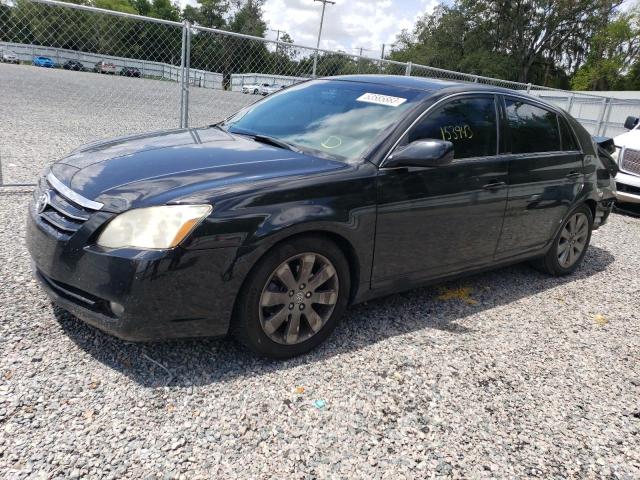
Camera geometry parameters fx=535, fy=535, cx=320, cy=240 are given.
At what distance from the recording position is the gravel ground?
231cm

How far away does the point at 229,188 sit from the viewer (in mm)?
2732

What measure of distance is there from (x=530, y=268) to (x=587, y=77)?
49348 millimetres

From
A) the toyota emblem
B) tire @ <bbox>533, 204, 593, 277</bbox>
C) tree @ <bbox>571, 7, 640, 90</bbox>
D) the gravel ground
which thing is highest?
tree @ <bbox>571, 7, 640, 90</bbox>

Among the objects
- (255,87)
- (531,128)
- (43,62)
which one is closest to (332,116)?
(531,128)

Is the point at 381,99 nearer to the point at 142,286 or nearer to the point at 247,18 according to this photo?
the point at 142,286

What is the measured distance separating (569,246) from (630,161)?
4.99 meters

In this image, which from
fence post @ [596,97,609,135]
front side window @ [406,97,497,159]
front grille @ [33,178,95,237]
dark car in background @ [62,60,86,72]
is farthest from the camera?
dark car in background @ [62,60,86,72]

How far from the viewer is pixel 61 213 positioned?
2.77 metres

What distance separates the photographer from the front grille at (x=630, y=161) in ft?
29.2

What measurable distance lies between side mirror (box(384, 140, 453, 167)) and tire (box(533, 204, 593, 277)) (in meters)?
2.22

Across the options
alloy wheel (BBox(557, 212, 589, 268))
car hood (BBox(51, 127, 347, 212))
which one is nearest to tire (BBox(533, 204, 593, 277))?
alloy wheel (BBox(557, 212, 589, 268))

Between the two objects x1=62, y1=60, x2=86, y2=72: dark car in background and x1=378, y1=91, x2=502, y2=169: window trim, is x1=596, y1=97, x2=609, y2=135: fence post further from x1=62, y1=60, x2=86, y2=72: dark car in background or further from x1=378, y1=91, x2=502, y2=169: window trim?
x1=62, y1=60, x2=86, y2=72: dark car in background

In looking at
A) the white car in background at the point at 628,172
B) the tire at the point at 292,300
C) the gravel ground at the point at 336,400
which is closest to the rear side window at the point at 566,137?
the gravel ground at the point at 336,400

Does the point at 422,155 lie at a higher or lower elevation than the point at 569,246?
higher
